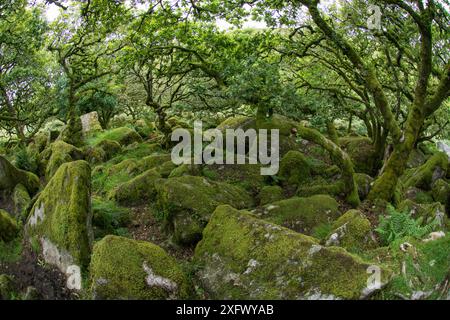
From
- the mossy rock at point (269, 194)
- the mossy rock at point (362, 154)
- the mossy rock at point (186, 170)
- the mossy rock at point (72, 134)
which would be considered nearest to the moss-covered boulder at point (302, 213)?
the mossy rock at point (269, 194)

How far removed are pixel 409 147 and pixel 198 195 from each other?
20.4 ft

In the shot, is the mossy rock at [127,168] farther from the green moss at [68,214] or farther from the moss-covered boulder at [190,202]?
the green moss at [68,214]

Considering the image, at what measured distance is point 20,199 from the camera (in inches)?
454

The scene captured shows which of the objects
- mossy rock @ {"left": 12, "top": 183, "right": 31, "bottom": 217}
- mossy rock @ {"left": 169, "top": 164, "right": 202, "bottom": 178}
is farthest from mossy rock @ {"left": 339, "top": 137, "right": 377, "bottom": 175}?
mossy rock @ {"left": 12, "top": 183, "right": 31, "bottom": 217}

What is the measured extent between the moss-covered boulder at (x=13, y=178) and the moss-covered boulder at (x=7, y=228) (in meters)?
3.60

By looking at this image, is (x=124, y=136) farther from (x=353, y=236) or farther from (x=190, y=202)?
(x=353, y=236)

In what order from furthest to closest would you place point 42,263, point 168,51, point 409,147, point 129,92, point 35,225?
1. point 129,92
2. point 168,51
3. point 409,147
4. point 35,225
5. point 42,263

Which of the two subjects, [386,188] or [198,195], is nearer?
[198,195]

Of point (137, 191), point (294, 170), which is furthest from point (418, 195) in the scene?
point (137, 191)

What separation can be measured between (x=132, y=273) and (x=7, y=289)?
2.13 m

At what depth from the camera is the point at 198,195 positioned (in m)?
10.4

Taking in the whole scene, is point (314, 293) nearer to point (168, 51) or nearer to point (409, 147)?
point (409, 147)

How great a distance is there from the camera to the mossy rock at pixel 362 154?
18344mm
